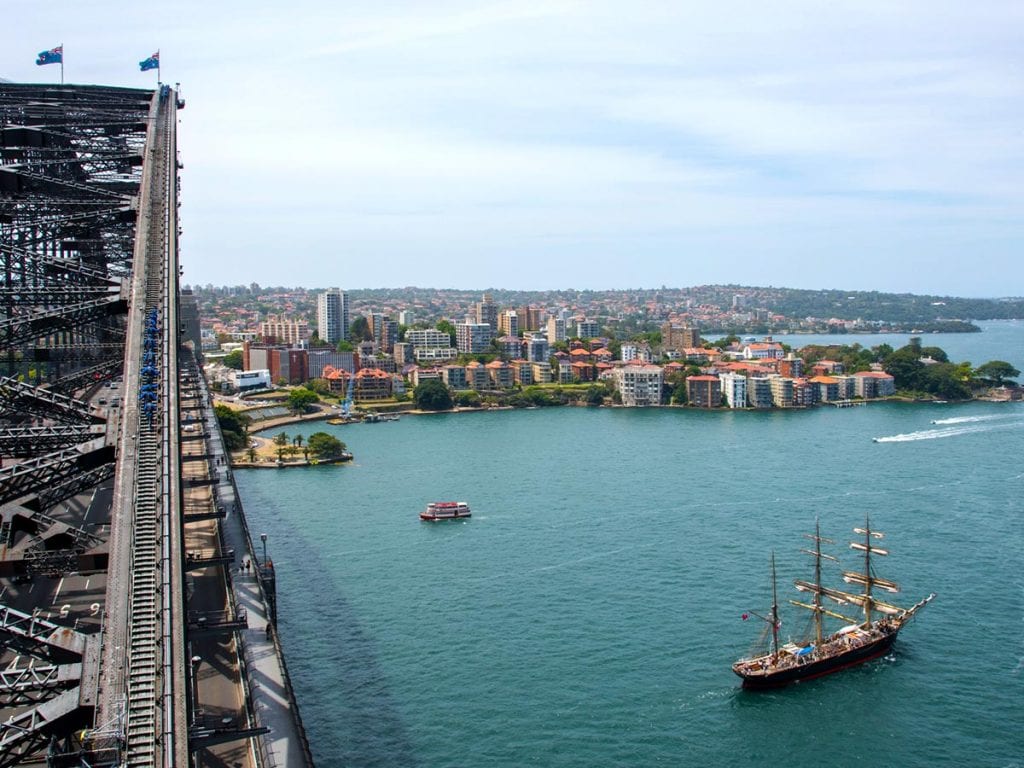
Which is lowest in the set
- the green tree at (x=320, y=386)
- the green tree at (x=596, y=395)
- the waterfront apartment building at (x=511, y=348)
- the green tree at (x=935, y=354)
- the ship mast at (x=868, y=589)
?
the ship mast at (x=868, y=589)

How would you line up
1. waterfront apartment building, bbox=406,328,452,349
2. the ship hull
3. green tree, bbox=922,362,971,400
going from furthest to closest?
waterfront apartment building, bbox=406,328,452,349 < green tree, bbox=922,362,971,400 < the ship hull

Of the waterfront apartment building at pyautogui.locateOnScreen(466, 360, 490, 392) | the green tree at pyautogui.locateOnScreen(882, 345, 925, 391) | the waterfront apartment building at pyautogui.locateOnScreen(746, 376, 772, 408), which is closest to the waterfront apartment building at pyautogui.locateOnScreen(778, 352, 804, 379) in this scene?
the green tree at pyautogui.locateOnScreen(882, 345, 925, 391)

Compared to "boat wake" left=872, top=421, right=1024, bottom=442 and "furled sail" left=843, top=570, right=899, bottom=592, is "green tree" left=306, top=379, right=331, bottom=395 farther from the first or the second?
"furled sail" left=843, top=570, right=899, bottom=592

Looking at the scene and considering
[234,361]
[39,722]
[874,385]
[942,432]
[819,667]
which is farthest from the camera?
[234,361]

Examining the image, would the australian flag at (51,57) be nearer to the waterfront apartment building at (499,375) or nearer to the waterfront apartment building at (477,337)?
the waterfront apartment building at (499,375)

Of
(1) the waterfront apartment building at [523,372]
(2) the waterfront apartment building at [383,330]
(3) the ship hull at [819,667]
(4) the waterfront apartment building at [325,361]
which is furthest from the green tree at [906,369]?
(3) the ship hull at [819,667]

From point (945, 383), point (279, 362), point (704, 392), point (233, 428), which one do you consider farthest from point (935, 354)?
point (233, 428)

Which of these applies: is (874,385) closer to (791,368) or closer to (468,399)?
(791,368)
